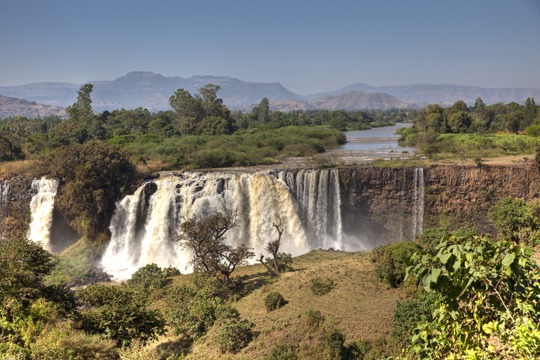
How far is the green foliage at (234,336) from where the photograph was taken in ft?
44.2

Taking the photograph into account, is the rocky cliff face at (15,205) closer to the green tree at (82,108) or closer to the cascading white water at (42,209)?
the cascading white water at (42,209)

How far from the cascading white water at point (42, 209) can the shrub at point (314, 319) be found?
22.6 meters

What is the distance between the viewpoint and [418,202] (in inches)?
1102

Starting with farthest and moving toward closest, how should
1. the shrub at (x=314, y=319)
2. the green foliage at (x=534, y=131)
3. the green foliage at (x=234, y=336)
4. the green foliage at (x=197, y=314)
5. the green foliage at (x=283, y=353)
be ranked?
the green foliage at (x=534, y=131)
the green foliage at (x=197, y=314)
the shrub at (x=314, y=319)
the green foliage at (x=234, y=336)
the green foliage at (x=283, y=353)

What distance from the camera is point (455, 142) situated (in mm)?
42750

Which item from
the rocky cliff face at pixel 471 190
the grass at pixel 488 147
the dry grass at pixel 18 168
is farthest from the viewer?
the grass at pixel 488 147

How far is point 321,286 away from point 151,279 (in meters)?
9.34

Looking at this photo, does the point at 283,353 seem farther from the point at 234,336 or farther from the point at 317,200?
the point at 317,200

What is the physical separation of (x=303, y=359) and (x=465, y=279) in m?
9.49

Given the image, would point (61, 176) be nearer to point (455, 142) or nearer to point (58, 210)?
point (58, 210)

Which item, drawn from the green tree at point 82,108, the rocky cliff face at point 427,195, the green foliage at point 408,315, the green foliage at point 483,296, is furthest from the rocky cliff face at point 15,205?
the green foliage at point 483,296

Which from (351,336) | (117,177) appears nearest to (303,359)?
(351,336)

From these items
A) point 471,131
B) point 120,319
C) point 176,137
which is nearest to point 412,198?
point 120,319

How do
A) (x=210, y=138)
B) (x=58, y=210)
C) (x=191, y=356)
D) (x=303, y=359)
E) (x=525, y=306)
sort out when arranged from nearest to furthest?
1. (x=525, y=306)
2. (x=303, y=359)
3. (x=191, y=356)
4. (x=58, y=210)
5. (x=210, y=138)
